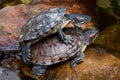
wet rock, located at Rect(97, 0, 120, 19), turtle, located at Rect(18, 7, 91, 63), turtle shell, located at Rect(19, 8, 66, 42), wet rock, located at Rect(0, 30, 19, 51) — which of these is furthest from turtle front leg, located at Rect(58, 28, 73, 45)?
wet rock, located at Rect(97, 0, 120, 19)

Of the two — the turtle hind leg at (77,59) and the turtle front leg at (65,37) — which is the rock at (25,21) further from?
the turtle front leg at (65,37)

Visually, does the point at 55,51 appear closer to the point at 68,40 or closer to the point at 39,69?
the point at 68,40

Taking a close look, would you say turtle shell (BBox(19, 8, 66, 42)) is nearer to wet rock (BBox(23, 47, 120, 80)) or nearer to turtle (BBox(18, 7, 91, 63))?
turtle (BBox(18, 7, 91, 63))

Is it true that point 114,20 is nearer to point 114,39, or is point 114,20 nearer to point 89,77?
point 114,39

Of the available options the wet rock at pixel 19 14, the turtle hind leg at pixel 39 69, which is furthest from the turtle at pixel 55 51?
the wet rock at pixel 19 14

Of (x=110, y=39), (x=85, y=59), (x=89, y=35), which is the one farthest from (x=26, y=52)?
(x=110, y=39)

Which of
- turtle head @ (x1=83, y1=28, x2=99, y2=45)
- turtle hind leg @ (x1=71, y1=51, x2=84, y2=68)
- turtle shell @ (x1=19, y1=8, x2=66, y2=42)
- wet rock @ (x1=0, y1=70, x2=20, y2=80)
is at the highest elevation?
turtle shell @ (x1=19, y1=8, x2=66, y2=42)

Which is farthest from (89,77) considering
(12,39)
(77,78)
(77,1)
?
(77,1)
